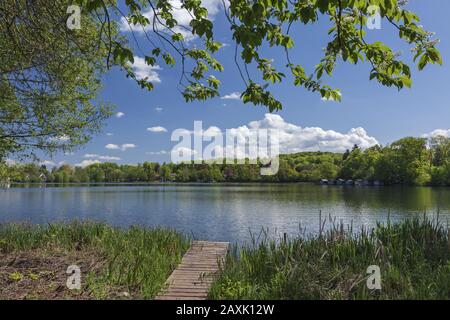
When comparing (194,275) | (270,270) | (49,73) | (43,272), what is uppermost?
(49,73)

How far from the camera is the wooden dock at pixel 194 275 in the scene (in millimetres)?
6108

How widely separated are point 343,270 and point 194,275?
10.3 feet

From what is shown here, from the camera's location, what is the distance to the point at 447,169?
77812 mm

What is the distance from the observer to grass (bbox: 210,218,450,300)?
528cm

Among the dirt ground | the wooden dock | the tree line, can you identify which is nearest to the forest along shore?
the dirt ground

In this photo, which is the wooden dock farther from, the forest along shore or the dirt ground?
the dirt ground

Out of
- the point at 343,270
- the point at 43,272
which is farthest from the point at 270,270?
the point at 43,272

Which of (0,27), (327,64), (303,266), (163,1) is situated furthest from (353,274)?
(0,27)

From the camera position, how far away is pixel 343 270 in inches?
221

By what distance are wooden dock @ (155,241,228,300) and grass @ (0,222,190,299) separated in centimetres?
20

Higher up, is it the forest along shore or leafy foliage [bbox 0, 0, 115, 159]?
leafy foliage [bbox 0, 0, 115, 159]

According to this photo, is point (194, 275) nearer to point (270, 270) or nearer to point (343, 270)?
point (270, 270)

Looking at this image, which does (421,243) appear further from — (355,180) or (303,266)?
(355,180)
